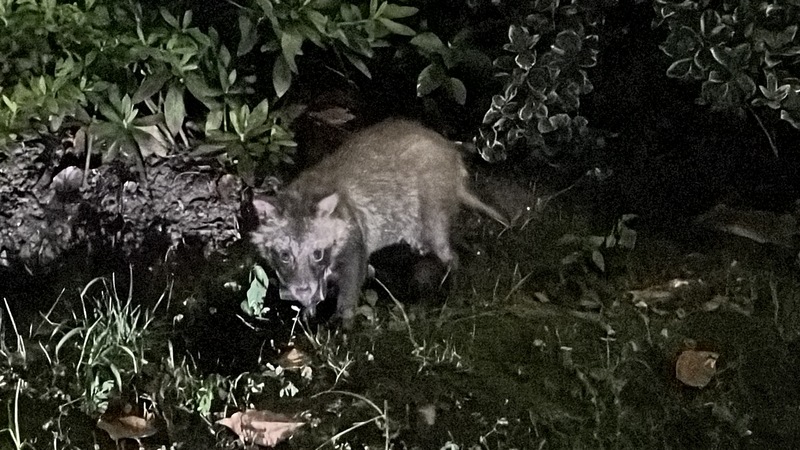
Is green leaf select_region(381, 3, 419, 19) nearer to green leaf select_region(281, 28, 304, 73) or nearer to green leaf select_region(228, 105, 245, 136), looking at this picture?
green leaf select_region(281, 28, 304, 73)

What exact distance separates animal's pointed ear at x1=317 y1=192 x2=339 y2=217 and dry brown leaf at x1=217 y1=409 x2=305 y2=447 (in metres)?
0.38

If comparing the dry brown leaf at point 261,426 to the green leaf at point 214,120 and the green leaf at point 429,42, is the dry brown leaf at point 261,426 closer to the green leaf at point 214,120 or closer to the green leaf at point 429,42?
the green leaf at point 214,120

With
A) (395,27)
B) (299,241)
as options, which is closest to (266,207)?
(299,241)

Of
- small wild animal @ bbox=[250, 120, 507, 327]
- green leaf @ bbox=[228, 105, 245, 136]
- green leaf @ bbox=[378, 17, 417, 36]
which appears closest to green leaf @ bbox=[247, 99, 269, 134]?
green leaf @ bbox=[228, 105, 245, 136]

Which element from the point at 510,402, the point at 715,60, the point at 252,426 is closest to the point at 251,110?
the point at 252,426

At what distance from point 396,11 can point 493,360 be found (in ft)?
2.08

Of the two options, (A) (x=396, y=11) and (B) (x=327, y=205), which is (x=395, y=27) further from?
(B) (x=327, y=205)

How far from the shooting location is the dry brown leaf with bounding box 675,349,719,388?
143 centimetres

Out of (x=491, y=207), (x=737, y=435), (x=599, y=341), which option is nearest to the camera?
(x=737, y=435)

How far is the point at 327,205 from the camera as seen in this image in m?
1.57

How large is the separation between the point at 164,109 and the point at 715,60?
0.97 meters

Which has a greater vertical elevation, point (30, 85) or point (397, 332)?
point (30, 85)

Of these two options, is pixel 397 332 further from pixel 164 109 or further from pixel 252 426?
pixel 164 109

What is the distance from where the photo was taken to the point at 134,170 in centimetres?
159
